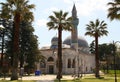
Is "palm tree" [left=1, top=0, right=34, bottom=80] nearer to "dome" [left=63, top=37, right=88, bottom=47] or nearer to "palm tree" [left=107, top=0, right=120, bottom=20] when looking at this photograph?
"palm tree" [left=107, top=0, right=120, bottom=20]

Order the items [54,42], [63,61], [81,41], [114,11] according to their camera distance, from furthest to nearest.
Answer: [81,41], [54,42], [63,61], [114,11]

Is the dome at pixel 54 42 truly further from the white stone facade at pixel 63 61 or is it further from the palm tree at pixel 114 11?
the palm tree at pixel 114 11

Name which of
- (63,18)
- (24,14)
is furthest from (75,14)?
(24,14)

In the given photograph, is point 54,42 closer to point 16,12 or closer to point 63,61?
point 63,61

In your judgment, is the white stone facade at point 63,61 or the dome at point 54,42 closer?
the white stone facade at point 63,61

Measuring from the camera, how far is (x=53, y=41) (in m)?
98.1

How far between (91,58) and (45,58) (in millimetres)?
33327

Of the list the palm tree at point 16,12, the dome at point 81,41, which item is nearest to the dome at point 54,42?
the dome at point 81,41

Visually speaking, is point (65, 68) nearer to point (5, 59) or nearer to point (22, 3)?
point (5, 59)

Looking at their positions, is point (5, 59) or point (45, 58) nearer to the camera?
point (5, 59)

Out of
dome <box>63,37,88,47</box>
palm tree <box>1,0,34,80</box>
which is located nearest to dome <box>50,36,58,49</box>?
dome <box>63,37,88,47</box>

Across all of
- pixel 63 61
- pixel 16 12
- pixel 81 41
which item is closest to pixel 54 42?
pixel 63 61

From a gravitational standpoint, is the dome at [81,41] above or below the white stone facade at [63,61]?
above

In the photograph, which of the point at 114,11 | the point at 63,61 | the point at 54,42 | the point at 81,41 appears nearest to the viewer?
the point at 114,11
